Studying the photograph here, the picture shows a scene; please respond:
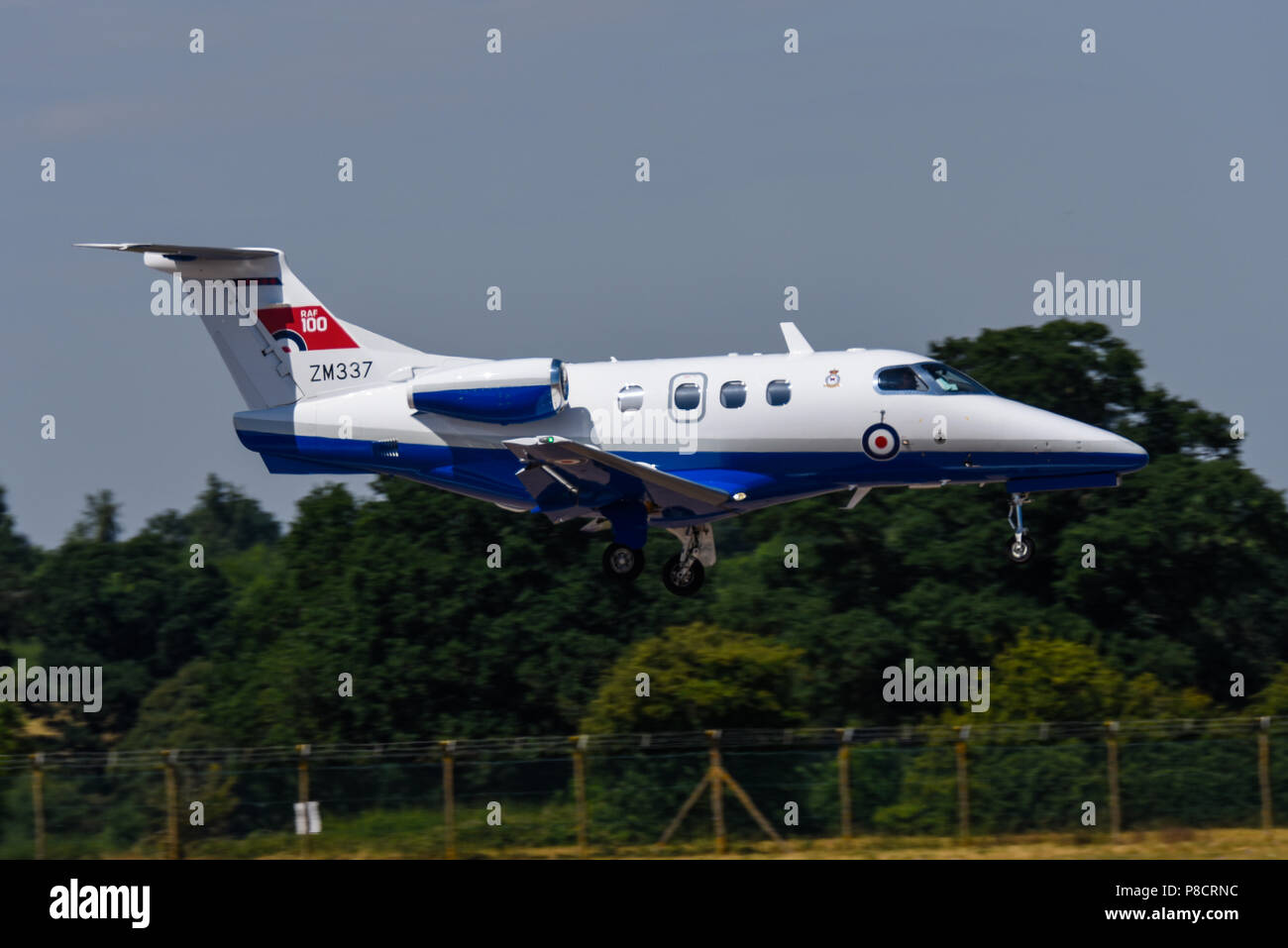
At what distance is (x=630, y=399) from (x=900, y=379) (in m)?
3.98

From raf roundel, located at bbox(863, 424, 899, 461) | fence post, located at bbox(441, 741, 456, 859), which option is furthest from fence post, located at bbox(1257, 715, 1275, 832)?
fence post, located at bbox(441, 741, 456, 859)

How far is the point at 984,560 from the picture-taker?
130ft

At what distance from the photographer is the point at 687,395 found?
24.6m

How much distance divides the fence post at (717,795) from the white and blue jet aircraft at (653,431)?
3.80 m

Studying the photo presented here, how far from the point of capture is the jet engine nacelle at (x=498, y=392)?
24531mm

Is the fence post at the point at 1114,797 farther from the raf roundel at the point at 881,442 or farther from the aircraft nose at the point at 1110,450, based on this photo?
the raf roundel at the point at 881,442

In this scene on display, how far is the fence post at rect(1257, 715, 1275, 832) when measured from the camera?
2194cm

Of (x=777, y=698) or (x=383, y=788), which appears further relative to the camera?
(x=777, y=698)

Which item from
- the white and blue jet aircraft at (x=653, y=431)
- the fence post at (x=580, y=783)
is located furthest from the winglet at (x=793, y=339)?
the fence post at (x=580, y=783)

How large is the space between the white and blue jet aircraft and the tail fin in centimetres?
4

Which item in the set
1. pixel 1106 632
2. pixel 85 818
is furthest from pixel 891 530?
pixel 85 818
